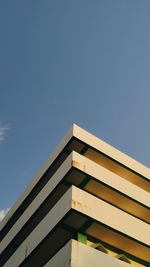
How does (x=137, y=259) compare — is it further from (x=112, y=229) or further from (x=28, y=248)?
(x=28, y=248)

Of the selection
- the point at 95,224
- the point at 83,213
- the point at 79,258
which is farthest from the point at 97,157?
the point at 79,258

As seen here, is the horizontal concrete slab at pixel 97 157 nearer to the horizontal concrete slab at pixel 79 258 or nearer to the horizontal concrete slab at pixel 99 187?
the horizontal concrete slab at pixel 99 187

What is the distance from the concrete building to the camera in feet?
54.1

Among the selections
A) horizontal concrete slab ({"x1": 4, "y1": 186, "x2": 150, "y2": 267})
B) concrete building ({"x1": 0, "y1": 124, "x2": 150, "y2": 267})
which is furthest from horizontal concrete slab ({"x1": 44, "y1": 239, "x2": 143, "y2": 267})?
horizontal concrete slab ({"x1": 4, "y1": 186, "x2": 150, "y2": 267})

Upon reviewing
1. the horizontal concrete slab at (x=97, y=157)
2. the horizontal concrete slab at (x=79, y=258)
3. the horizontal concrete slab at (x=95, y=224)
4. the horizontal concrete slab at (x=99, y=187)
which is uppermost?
the horizontal concrete slab at (x=97, y=157)

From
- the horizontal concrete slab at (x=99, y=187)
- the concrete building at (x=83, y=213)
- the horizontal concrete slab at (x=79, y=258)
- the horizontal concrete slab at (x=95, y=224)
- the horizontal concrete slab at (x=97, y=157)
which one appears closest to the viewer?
the horizontal concrete slab at (x=79, y=258)

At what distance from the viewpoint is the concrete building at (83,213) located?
1648 cm

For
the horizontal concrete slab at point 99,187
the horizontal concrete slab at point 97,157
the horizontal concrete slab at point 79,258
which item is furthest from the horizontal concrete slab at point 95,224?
the horizontal concrete slab at point 97,157

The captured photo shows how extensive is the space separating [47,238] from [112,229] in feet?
10.2

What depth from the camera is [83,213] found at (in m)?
16.4

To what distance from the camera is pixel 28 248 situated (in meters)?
18.9

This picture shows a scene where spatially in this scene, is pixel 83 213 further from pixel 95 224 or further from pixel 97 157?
pixel 97 157

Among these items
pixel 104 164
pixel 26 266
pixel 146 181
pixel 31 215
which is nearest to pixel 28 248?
pixel 26 266

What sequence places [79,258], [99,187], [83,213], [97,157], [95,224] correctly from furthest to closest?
Answer: [97,157], [99,187], [95,224], [83,213], [79,258]
